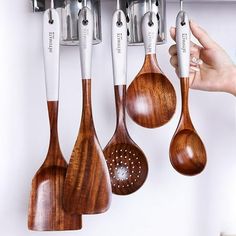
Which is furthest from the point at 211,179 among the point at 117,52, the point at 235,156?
the point at 117,52

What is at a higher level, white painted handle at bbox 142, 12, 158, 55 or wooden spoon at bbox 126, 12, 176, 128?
white painted handle at bbox 142, 12, 158, 55

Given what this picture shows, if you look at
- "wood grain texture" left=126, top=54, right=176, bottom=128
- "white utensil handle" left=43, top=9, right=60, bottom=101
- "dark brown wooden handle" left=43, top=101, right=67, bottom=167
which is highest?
"white utensil handle" left=43, top=9, right=60, bottom=101

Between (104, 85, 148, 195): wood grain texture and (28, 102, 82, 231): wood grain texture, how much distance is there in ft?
0.28

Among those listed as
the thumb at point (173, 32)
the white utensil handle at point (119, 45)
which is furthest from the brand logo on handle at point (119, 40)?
the thumb at point (173, 32)

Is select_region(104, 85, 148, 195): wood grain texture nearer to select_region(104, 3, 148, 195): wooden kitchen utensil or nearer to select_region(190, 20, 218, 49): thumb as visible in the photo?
select_region(104, 3, 148, 195): wooden kitchen utensil

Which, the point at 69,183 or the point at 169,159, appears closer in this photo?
the point at 69,183

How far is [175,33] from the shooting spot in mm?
1015

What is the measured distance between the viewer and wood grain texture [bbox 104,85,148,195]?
39.5 inches

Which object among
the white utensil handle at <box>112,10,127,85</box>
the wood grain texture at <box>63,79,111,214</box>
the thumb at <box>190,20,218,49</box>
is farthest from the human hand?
the wood grain texture at <box>63,79,111,214</box>

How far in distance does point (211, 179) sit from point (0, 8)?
52 cm

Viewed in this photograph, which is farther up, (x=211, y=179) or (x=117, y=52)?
(x=117, y=52)

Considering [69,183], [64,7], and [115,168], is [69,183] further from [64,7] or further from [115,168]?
[64,7]

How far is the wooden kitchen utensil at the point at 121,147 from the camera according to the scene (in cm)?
99

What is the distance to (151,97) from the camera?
1.01m
